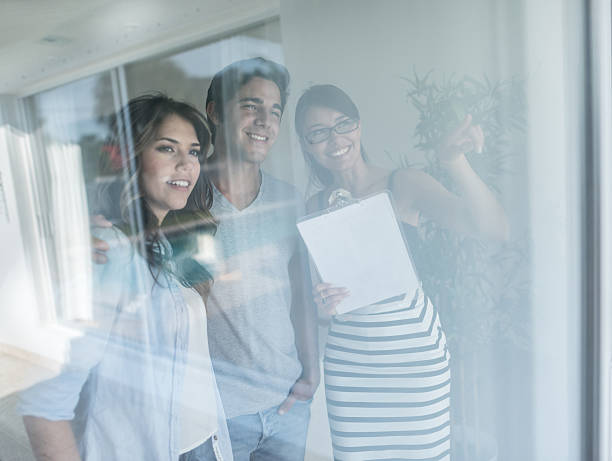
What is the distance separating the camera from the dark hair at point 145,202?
75 cm

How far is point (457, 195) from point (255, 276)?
2.33ft

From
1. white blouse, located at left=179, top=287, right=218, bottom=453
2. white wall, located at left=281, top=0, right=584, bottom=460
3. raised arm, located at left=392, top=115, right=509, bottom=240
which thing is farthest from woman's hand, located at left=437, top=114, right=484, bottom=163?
white blouse, located at left=179, top=287, right=218, bottom=453

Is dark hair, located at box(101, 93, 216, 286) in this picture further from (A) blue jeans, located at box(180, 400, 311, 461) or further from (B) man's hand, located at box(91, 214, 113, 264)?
(A) blue jeans, located at box(180, 400, 311, 461)

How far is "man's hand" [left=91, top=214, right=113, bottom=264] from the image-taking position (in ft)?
2.39

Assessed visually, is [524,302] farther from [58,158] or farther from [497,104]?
[58,158]

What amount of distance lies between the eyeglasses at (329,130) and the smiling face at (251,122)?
0.34 feet

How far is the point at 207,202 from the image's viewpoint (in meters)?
0.88

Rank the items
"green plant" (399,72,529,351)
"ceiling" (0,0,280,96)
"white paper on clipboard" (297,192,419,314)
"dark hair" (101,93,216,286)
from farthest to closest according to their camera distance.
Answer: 1. "green plant" (399,72,529,351)
2. "white paper on clipboard" (297,192,419,314)
3. "dark hair" (101,93,216,286)
4. "ceiling" (0,0,280,96)

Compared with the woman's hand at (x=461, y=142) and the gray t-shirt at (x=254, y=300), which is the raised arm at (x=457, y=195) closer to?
the woman's hand at (x=461, y=142)

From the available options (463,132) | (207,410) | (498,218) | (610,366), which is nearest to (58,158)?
(207,410)

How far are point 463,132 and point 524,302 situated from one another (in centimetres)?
74

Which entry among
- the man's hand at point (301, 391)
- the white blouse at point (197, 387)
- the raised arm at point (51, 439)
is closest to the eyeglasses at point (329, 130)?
the white blouse at point (197, 387)

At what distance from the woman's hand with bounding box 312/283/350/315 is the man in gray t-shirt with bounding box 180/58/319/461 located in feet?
0.09

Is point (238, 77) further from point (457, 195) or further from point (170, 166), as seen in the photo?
point (457, 195)
